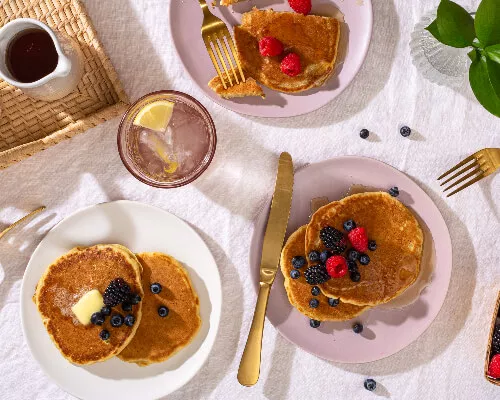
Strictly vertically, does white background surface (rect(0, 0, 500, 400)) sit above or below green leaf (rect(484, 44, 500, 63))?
below

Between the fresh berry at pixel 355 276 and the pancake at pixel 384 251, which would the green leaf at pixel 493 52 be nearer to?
the pancake at pixel 384 251

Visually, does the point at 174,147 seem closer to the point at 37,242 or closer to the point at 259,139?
the point at 259,139

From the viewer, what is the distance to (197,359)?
1662 mm

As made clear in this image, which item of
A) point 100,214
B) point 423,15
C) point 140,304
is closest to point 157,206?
point 100,214

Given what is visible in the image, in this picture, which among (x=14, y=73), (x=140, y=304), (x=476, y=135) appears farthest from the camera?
(x=476, y=135)

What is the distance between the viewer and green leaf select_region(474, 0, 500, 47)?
125 centimetres

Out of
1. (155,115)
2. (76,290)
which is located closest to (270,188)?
(155,115)

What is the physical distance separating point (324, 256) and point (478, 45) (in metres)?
0.63

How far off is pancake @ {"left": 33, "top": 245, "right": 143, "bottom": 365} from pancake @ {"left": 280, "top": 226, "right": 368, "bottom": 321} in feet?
1.31

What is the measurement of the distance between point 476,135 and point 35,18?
1252mm

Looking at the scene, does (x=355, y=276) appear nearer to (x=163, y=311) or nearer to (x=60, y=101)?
(x=163, y=311)

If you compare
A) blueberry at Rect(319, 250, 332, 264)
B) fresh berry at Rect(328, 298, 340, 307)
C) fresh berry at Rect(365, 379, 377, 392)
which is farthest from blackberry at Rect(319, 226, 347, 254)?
fresh berry at Rect(365, 379, 377, 392)

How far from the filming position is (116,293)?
5.08ft

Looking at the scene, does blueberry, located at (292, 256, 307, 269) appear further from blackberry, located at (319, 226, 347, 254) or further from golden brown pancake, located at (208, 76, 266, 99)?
golden brown pancake, located at (208, 76, 266, 99)
